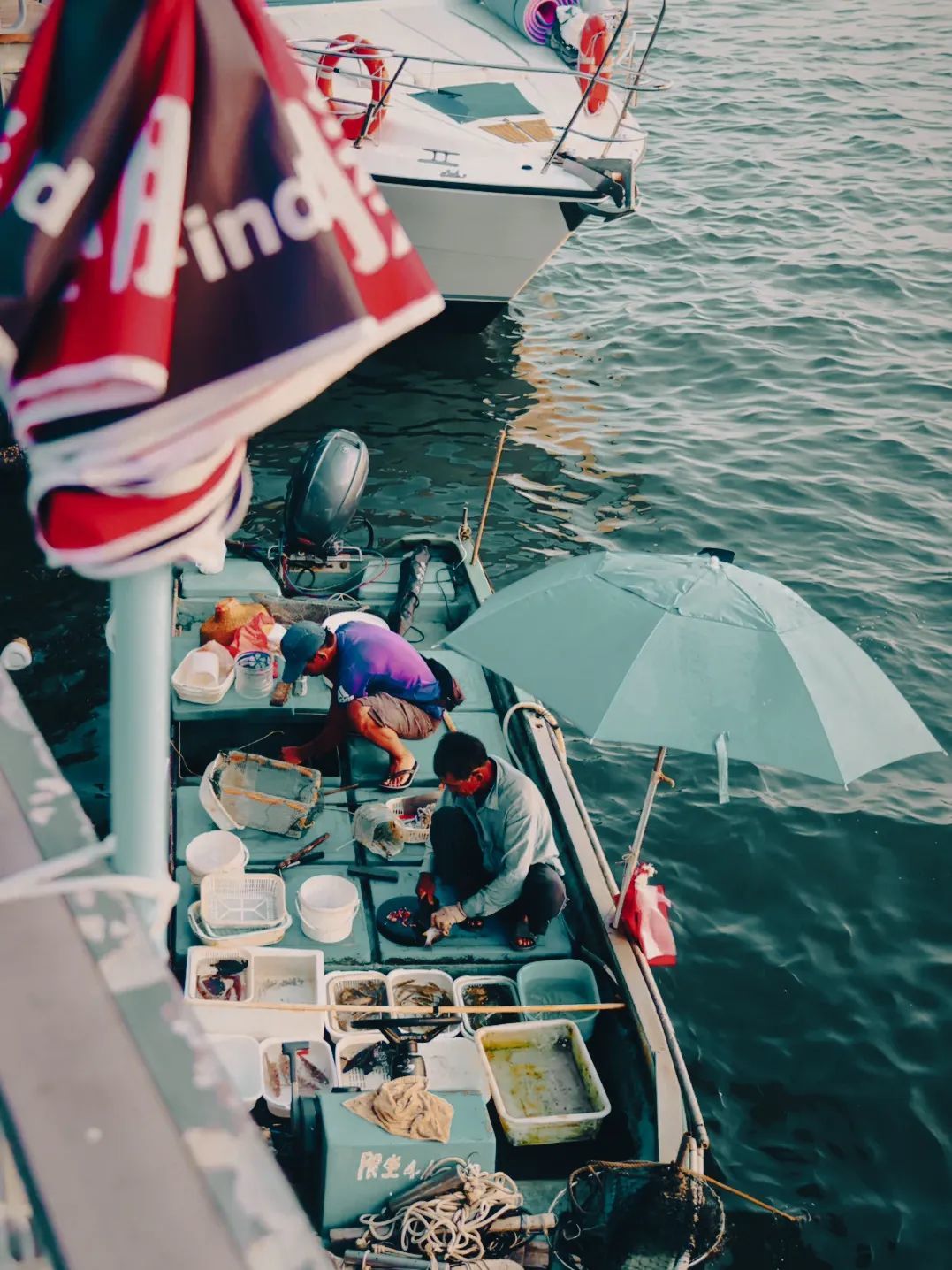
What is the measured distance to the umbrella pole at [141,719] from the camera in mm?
1592

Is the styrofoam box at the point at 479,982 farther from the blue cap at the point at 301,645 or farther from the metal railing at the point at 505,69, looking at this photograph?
the metal railing at the point at 505,69

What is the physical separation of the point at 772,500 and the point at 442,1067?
346 inches

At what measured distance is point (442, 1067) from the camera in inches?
224

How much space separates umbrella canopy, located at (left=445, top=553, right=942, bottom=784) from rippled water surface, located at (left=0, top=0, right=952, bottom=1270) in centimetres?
28

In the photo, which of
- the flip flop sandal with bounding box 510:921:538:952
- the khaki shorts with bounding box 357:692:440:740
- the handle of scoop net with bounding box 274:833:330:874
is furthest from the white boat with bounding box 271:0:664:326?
the flip flop sandal with bounding box 510:921:538:952

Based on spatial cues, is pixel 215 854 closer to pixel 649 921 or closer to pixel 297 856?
pixel 297 856

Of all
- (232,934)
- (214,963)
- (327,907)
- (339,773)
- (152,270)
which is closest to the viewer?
(152,270)

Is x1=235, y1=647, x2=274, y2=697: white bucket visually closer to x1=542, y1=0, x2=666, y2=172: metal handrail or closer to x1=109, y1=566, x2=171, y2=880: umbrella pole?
x1=109, y1=566, x2=171, y2=880: umbrella pole

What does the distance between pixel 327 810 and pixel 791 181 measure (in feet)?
57.1

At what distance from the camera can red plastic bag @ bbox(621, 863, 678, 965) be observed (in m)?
6.12

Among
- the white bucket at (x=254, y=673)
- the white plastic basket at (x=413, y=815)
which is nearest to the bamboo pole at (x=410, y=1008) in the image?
the white plastic basket at (x=413, y=815)

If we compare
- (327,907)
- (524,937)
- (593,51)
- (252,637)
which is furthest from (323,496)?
(593,51)

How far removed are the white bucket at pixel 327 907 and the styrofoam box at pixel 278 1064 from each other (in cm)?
65

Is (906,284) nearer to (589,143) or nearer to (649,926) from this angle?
(589,143)
